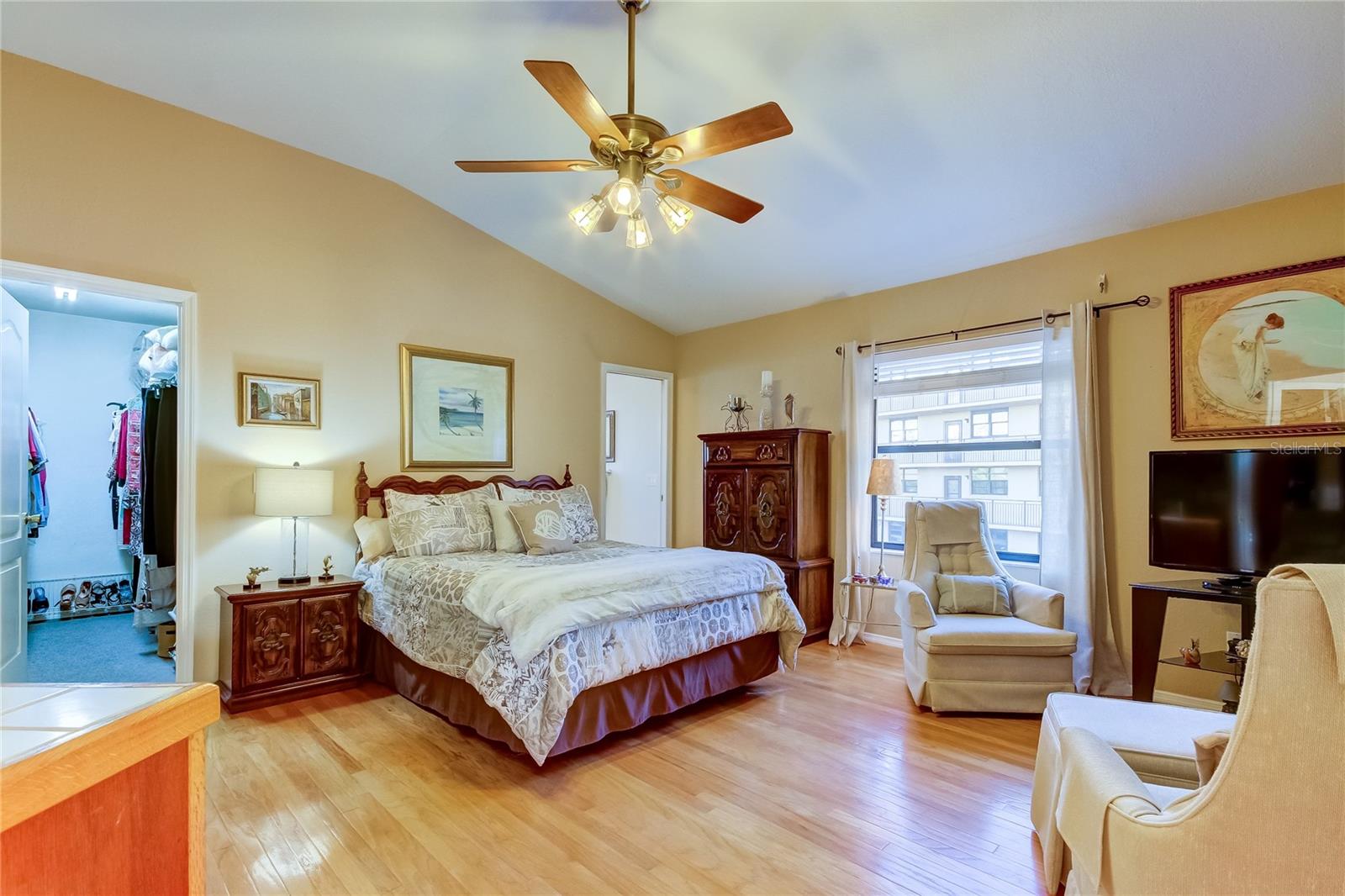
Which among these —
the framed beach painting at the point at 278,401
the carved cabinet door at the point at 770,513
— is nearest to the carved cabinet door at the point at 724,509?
the carved cabinet door at the point at 770,513

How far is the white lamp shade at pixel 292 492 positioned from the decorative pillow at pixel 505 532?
97 centimetres

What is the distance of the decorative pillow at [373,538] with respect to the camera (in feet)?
12.8

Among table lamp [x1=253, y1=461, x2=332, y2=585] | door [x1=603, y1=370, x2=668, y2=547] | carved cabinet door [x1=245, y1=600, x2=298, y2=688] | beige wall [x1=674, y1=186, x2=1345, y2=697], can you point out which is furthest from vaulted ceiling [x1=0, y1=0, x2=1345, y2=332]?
carved cabinet door [x1=245, y1=600, x2=298, y2=688]

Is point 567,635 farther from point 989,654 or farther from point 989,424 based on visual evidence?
point 989,424

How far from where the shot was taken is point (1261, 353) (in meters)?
3.13

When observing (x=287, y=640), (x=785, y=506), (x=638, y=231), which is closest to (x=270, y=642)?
(x=287, y=640)

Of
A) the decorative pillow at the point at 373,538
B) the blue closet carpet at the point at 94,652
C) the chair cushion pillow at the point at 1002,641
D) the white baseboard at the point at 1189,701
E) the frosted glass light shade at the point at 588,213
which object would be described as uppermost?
the frosted glass light shade at the point at 588,213

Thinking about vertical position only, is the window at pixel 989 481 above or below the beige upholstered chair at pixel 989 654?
above

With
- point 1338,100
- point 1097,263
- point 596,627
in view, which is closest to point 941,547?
point 1097,263

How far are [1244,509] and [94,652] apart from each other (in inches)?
270

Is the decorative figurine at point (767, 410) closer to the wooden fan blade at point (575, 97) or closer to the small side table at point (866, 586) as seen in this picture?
the small side table at point (866, 586)

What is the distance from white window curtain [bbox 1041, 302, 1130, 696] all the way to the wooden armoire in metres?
1.52

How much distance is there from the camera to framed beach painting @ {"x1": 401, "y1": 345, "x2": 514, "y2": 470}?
14.3 feet

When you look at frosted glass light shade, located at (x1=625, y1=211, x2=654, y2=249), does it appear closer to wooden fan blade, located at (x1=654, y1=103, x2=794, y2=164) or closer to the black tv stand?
wooden fan blade, located at (x1=654, y1=103, x2=794, y2=164)
